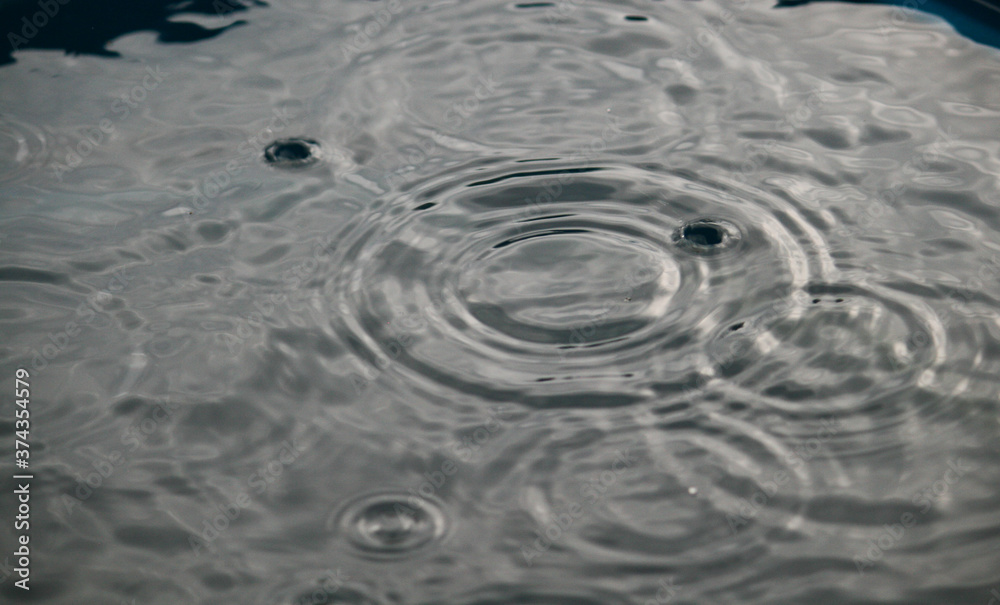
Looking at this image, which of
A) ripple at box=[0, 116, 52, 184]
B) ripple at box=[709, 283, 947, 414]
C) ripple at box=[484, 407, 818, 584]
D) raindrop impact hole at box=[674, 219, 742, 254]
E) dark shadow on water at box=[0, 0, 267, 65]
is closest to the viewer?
ripple at box=[484, 407, 818, 584]

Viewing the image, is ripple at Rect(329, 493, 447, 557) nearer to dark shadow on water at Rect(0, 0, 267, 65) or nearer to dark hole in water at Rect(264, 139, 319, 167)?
dark hole in water at Rect(264, 139, 319, 167)

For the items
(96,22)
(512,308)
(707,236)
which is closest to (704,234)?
(707,236)

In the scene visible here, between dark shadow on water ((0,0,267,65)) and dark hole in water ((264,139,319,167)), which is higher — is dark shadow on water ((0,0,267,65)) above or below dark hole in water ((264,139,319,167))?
above

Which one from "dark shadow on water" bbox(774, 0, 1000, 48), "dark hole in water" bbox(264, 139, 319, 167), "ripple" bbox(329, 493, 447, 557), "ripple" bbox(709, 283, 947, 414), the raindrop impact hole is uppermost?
"dark shadow on water" bbox(774, 0, 1000, 48)

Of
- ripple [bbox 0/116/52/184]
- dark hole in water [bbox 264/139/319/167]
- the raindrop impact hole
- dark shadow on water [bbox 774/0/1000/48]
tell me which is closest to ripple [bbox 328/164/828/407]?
the raindrop impact hole

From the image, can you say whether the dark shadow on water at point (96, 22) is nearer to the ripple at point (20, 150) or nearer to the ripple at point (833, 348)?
the ripple at point (20, 150)

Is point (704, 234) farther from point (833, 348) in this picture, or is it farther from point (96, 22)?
point (96, 22)
